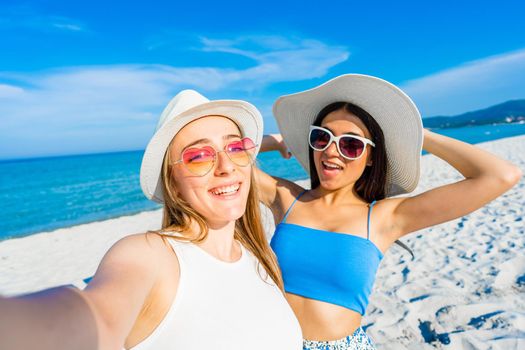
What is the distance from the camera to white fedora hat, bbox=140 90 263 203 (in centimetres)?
166

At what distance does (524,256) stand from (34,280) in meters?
8.42

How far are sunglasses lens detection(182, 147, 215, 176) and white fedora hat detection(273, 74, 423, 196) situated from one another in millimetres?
1165

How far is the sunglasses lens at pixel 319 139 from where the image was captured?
2.46 meters

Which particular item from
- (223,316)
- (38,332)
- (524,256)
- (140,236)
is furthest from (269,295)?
(524,256)

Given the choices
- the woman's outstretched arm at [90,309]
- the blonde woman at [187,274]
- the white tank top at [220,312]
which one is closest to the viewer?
the woman's outstretched arm at [90,309]

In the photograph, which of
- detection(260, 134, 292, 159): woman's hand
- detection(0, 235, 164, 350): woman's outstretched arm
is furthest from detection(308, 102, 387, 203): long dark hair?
detection(0, 235, 164, 350): woman's outstretched arm

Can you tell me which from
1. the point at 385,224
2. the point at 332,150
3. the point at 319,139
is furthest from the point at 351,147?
the point at 385,224

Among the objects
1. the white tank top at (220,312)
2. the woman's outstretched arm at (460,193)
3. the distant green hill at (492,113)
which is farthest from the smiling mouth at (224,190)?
the distant green hill at (492,113)

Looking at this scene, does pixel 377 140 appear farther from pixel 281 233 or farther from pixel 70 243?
pixel 70 243

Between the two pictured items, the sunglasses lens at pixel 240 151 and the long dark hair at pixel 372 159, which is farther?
the long dark hair at pixel 372 159

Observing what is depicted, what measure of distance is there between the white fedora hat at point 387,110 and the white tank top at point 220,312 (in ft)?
4.71

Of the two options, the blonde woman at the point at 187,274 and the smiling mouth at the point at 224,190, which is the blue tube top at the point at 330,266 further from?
the smiling mouth at the point at 224,190

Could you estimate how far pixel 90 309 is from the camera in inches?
35.6

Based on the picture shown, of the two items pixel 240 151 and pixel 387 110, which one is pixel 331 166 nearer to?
pixel 387 110
